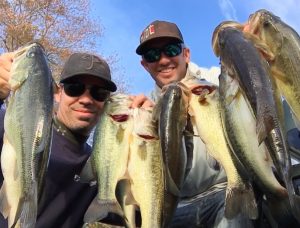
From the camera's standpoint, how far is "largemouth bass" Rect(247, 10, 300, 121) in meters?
3.83

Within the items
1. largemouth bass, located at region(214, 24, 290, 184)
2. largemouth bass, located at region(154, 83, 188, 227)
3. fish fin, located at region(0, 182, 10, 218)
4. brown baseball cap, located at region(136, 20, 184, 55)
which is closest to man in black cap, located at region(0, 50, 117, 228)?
brown baseball cap, located at region(136, 20, 184, 55)

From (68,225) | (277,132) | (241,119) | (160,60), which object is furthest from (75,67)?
(277,132)

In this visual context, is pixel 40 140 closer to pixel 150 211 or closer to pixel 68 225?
pixel 150 211

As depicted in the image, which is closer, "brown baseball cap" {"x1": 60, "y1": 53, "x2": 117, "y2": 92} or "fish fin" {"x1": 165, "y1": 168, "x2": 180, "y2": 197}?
"fish fin" {"x1": 165, "y1": 168, "x2": 180, "y2": 197}

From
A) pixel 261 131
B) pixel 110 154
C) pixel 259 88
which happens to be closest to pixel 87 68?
pixel 110 154

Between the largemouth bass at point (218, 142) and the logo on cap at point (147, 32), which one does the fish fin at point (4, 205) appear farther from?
the logo on cap at point (147, 32)

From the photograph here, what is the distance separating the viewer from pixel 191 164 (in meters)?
4.29

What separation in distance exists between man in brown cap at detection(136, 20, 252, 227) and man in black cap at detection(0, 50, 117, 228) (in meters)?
0.63

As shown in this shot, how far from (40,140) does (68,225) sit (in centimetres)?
144

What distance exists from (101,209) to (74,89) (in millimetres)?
1166

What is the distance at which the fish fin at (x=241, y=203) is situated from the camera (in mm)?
3705

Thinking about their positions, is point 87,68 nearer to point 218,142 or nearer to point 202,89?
point 202,89

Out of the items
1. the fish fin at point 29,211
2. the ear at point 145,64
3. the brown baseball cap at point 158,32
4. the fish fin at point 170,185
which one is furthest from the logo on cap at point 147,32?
the fish fin at point 29,211

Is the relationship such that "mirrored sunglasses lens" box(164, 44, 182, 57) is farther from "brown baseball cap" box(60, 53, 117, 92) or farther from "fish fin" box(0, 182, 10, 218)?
"fish fin" box(0, 182, 10, 218)
